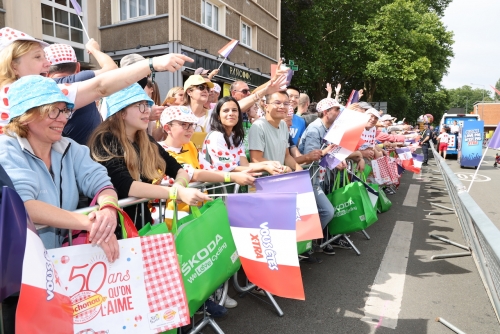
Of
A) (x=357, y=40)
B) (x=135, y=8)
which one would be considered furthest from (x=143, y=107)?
(x=357, y=40)

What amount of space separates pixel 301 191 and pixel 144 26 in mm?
11855

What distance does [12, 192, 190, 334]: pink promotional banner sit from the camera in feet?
5.10

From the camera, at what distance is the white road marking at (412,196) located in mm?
8740

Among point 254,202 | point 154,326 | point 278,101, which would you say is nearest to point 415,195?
point 278,101

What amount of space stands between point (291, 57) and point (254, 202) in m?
23.2

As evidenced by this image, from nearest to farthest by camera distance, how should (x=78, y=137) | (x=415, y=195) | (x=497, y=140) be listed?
1. (x=78, y=137)
2. (x=497, y=140)
3. (x=415, y=195)

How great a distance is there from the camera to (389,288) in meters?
3.99

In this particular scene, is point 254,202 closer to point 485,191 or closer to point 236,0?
point 485,191

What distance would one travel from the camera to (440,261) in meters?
4.85

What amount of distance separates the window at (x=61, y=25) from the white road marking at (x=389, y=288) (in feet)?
37.6

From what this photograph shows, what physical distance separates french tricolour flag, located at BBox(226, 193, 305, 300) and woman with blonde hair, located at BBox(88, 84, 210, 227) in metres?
0.32

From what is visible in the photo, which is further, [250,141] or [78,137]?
[250,141]

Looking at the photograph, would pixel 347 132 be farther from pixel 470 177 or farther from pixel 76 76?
pixel 470 177

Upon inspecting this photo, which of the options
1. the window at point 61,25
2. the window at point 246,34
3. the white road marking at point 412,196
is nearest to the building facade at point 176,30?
the window at point 246,34
